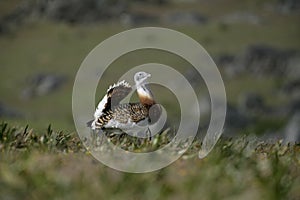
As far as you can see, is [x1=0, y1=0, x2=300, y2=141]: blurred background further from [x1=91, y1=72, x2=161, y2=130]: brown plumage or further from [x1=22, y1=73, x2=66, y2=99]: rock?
[x1=91, y1=72, x2=161, y2=130]: brown plumage

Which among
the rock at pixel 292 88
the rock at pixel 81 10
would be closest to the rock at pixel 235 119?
the rock at pixel 292 88

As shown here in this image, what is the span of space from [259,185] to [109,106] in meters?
3.98

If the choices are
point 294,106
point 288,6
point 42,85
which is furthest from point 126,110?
point 288,6

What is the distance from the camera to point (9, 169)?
7.54 m

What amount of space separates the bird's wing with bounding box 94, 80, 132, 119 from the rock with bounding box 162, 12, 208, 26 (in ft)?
344

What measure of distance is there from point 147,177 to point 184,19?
Result: 11418 cm

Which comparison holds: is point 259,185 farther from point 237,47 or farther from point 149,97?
point 237,47

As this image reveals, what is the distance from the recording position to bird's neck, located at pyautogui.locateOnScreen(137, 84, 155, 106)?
10.8 metres

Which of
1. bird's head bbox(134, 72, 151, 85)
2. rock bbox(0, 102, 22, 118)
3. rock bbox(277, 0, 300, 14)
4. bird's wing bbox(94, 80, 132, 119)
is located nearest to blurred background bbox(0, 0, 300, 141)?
rock bbox(277, 0, 300, 14)

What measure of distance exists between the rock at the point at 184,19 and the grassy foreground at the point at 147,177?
107458 millimetres

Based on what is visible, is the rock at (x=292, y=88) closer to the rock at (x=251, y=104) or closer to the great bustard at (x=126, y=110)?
the rock at (x=251, y=104)

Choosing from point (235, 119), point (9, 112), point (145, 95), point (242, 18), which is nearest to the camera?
point (145, 95)

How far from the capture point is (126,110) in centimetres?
1047

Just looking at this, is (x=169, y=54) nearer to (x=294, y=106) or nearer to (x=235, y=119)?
(x=235, y=119)
